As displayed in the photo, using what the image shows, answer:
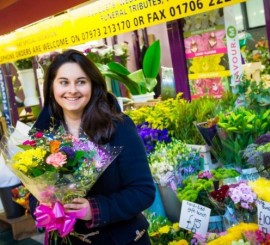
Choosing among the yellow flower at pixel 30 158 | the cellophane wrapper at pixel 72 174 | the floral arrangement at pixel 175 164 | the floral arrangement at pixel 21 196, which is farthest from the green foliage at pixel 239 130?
the floral arrangement at pixel 21 196

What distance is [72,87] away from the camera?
1.75 meters

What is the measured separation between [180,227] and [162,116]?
798 mm

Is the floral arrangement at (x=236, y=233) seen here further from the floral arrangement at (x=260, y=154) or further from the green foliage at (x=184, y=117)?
the green foliage at (x=184, y=117)

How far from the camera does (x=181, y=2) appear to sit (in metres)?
2.26

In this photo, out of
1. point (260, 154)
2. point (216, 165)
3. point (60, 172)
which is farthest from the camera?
point (216, 165)

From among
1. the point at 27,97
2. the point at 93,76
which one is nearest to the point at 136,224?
the point at 93,76

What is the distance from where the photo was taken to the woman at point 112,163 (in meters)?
1.66

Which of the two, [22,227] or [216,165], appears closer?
[216,165]

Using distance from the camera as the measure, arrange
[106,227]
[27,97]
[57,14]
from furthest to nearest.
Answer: [27,97] → [57,14] → [106,227]

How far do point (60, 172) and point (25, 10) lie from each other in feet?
8.76

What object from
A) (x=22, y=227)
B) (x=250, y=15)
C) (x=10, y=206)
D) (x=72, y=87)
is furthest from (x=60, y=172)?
(x=250, y=15)

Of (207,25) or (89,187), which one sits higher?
(207,25)

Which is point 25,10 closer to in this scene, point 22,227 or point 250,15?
point 22,227

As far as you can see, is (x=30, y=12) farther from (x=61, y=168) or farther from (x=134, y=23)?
(x=61, y=168)
